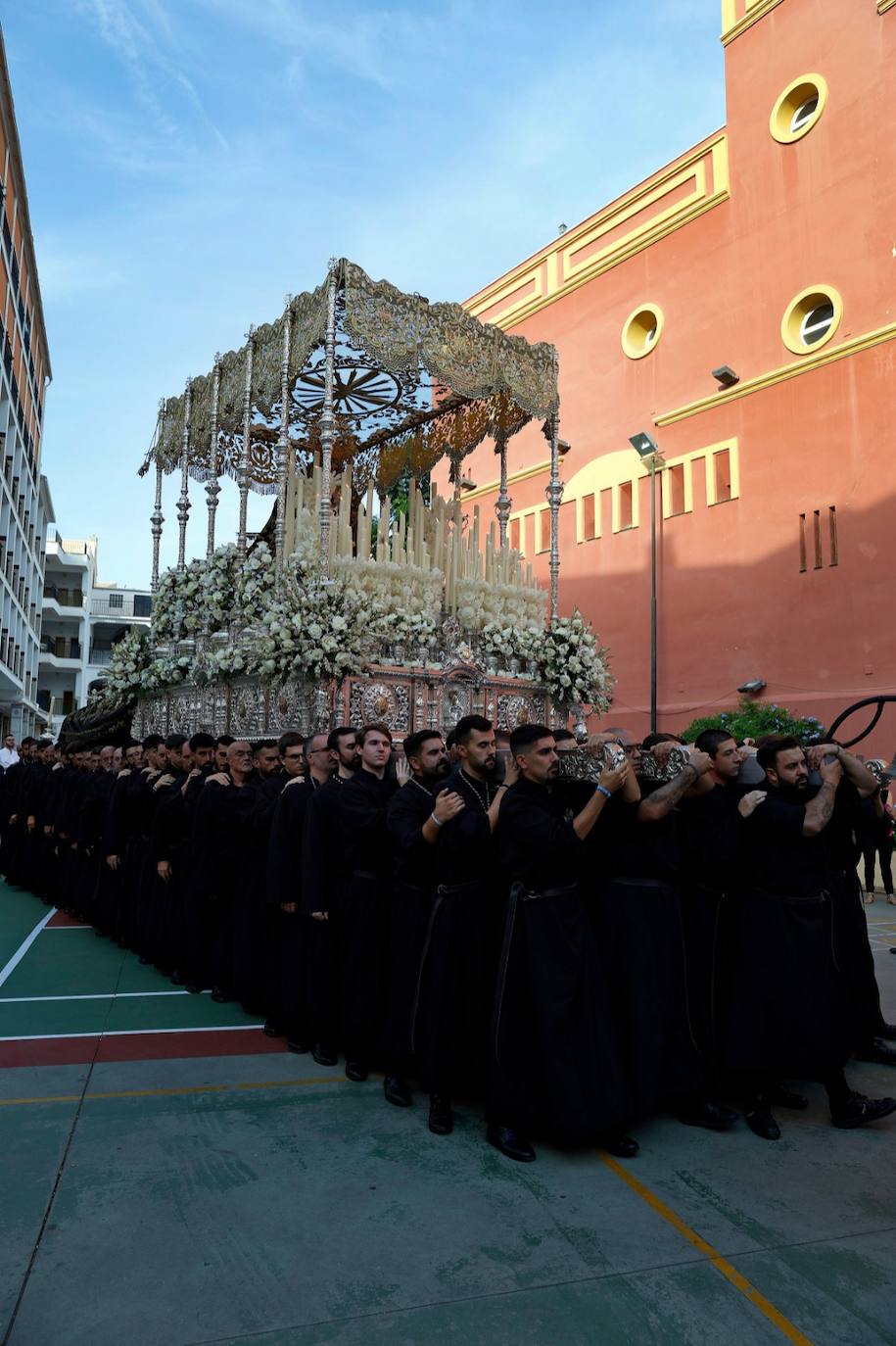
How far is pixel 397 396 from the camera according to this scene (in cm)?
1267

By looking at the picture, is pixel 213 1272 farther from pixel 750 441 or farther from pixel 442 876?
pixel 750 441

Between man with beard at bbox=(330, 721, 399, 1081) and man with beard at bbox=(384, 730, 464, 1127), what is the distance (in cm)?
13

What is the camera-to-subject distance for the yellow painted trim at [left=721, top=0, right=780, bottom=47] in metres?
19.4

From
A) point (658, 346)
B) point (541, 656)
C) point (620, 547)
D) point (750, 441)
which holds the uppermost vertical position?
point (658, 346)

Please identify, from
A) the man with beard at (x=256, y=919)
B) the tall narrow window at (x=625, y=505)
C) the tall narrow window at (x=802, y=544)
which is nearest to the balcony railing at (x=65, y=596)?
the tall narrow window at (x=625, y=505)

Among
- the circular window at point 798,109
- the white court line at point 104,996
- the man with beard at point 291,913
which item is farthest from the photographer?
the circular window at point 798,109

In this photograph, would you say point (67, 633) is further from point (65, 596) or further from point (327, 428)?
point (327, 428)

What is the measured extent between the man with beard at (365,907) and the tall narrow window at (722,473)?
16.4 metres

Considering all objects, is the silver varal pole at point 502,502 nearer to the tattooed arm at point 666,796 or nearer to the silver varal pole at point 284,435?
the silver varal pole at point 284,435

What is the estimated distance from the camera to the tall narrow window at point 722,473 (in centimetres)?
1983

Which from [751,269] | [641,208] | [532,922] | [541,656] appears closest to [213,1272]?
[532,922]

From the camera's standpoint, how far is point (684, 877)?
16.0 feet

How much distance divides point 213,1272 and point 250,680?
726cm

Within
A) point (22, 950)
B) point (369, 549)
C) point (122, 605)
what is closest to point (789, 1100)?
point (22, 950)
